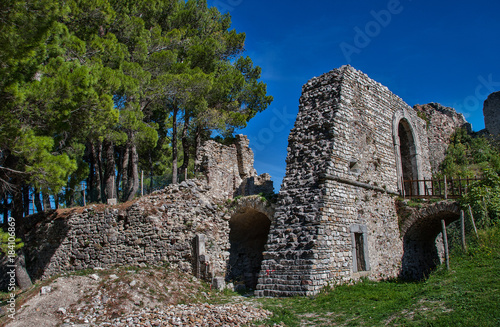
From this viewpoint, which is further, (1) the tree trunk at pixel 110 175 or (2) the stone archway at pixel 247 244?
(1) the tree trunk at pixel 110 175

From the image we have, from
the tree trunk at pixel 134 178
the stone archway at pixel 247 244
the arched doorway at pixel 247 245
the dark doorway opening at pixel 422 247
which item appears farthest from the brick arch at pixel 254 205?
the tree trunk at pixel 134 178

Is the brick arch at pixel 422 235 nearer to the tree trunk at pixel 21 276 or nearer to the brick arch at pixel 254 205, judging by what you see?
the brick arch at pixel 254 205

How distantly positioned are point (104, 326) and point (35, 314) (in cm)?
183

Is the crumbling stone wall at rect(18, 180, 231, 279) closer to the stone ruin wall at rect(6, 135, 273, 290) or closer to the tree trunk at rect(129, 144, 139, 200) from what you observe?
the stone ruin wall at rect(6, 135, 273, 290)

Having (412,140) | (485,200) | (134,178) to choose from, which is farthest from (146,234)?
(412,140)

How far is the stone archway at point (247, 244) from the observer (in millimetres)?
13477

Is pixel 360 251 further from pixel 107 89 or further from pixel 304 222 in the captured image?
pixel 107 89

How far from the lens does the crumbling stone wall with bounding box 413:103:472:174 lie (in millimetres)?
18688

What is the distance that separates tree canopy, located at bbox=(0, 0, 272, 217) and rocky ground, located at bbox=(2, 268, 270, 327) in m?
2.61

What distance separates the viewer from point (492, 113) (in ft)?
82.4

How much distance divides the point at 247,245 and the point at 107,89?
7.59 metres

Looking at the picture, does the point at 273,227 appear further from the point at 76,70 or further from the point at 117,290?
the point at 76,70

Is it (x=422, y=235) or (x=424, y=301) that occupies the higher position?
(x=422, y=235)

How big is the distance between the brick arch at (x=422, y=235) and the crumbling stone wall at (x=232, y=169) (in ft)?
19.5
